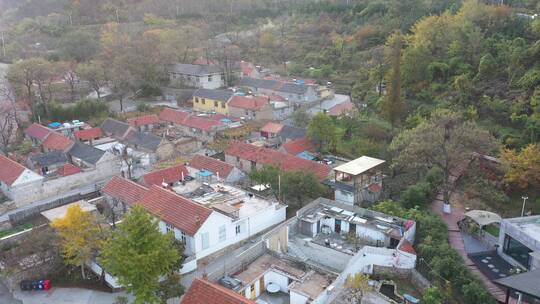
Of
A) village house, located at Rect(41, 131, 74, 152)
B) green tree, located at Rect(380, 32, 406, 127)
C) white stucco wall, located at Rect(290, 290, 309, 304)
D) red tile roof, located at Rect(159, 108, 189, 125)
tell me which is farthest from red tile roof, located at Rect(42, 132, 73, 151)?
green tree, located at Rect(380, 32, 406, 127)

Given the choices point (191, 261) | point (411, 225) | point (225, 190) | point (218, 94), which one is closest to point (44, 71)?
point (218, 94)

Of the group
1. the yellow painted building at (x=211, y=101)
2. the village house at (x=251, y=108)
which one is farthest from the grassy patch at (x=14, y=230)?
the yellow painted building at (x=211, y=101)

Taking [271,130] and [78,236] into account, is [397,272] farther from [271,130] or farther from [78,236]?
[271,130]

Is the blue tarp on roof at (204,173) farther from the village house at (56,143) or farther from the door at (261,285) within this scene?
the village house at (56,143)

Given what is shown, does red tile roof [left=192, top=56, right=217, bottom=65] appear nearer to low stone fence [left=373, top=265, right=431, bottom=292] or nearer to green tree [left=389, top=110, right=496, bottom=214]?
green tree [left=389, top=110, right=496, bottom=214]

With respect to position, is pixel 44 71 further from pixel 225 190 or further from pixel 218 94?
pixel 225 190

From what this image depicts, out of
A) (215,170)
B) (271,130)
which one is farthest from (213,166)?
(271,130)
